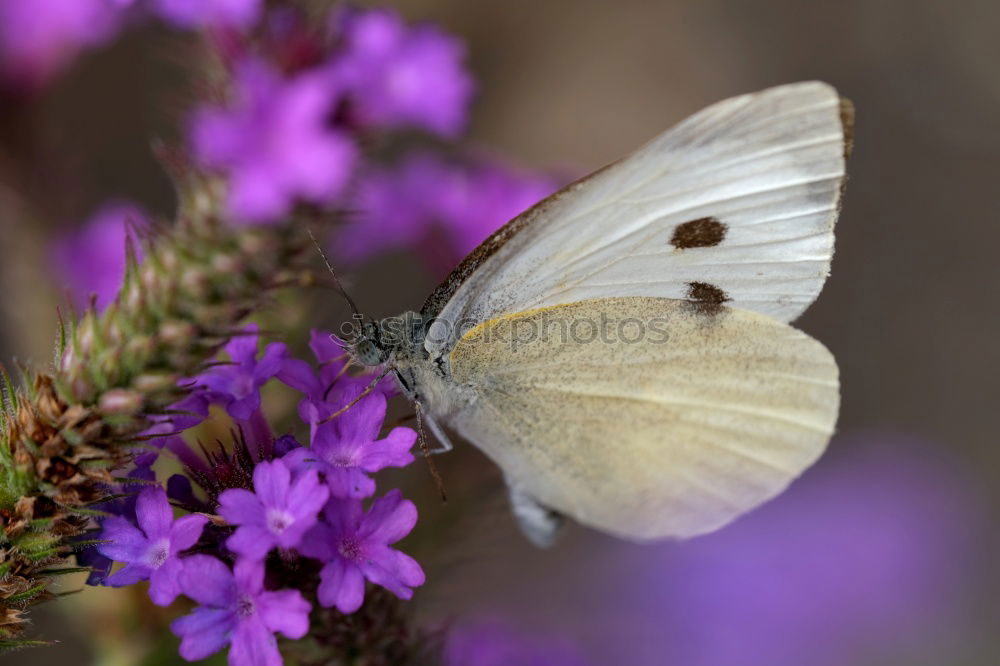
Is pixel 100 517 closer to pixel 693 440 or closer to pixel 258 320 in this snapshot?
pixel 258 320

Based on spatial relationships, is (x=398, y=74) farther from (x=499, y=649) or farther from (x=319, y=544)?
(x=499, y=649)

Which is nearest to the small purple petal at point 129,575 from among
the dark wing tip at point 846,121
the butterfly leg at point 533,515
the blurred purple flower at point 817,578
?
the butterfly leg at point 533,515

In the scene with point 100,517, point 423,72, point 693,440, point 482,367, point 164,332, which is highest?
point 423,72

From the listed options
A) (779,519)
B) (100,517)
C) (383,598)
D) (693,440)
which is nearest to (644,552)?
(779,519)

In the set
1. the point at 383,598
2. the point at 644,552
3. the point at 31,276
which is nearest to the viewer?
the point at 383,598

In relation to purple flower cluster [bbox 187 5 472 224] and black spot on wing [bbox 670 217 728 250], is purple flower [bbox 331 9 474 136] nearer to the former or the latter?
purple flower cluster [bbox 187 5 472 224]

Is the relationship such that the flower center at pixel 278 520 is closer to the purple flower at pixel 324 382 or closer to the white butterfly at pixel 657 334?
the purple flower at pixel 324 382

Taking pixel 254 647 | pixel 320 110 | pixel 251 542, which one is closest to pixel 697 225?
pixel 320 110
